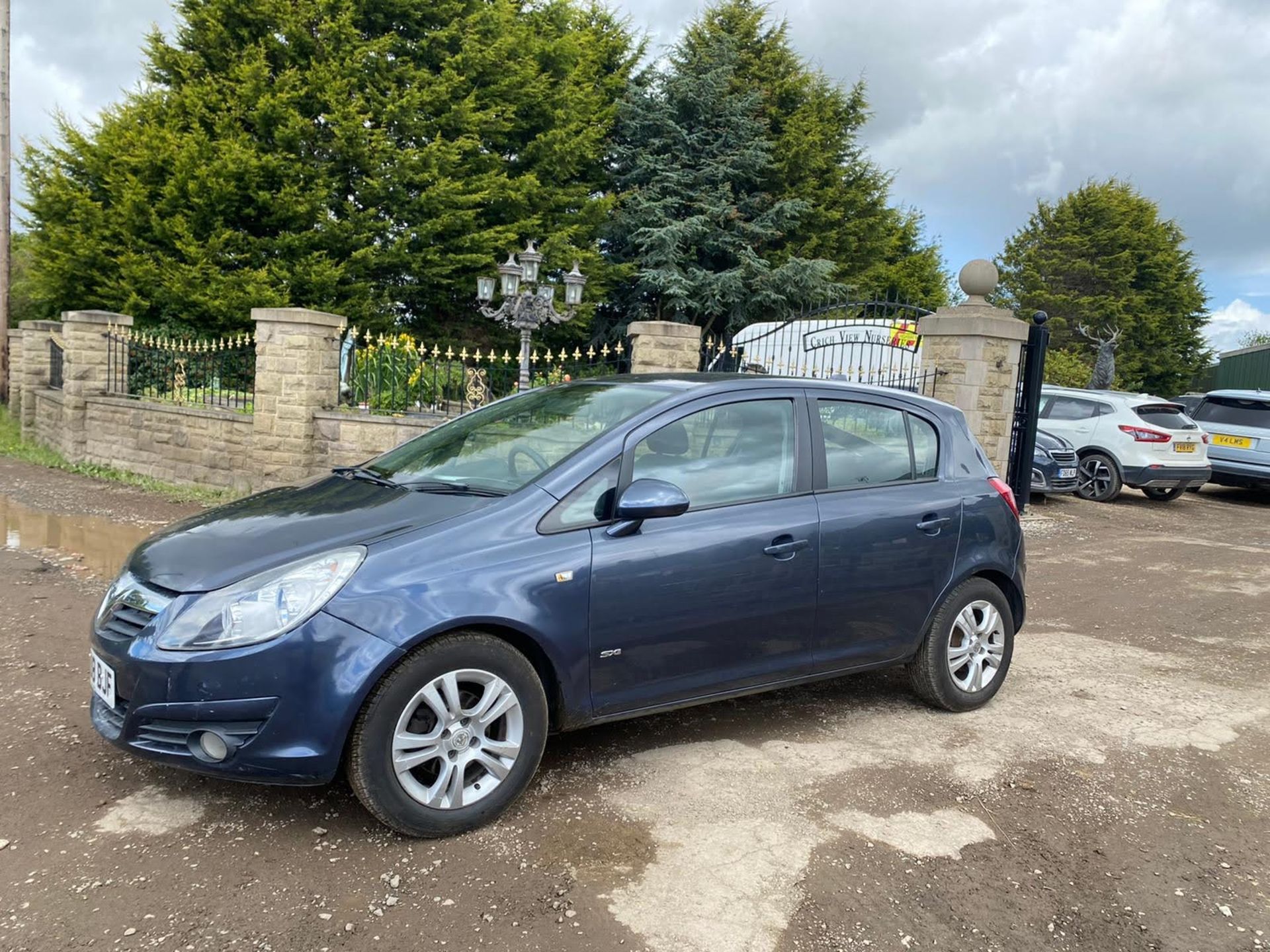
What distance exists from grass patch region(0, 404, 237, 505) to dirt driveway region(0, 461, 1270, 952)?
5286 millimetres

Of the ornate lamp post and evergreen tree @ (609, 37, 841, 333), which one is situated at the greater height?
evergreen tree @ (609, 37, 841, 333)

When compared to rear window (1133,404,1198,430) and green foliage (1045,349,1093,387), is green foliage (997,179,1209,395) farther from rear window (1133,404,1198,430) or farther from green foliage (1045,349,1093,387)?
rear window (1133,404,1198,430)

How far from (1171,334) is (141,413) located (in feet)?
142

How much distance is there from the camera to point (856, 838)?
11.0 ft

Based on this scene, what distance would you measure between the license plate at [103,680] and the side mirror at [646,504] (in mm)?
1773

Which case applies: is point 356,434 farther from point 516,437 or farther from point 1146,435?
point 1146,435

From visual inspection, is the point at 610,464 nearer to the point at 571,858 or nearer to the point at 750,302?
the point at 571,858

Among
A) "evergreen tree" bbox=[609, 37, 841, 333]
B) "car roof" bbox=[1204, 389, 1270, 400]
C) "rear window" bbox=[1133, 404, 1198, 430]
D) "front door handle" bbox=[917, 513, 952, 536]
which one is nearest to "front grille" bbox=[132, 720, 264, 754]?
"front door handle" bbox=[917, 513, 952, 536]

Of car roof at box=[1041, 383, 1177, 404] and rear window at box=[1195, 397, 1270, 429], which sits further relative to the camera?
rear window at box=[1195, 397, 1270, 429]

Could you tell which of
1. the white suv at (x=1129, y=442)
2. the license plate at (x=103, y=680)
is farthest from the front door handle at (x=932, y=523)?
the white suv at (x=1129, y=442)

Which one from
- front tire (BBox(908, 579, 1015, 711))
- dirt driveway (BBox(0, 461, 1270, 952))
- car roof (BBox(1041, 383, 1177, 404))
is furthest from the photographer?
car roof (BBox(1041, 383, 1177, 404))

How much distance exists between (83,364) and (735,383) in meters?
11.2

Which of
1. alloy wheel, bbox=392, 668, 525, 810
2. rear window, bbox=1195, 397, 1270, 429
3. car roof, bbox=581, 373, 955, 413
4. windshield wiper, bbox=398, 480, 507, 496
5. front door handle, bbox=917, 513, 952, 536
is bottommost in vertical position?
alloy wheel, bbox=392, 668, 525, 810

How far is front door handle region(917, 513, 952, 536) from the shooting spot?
173 inches
